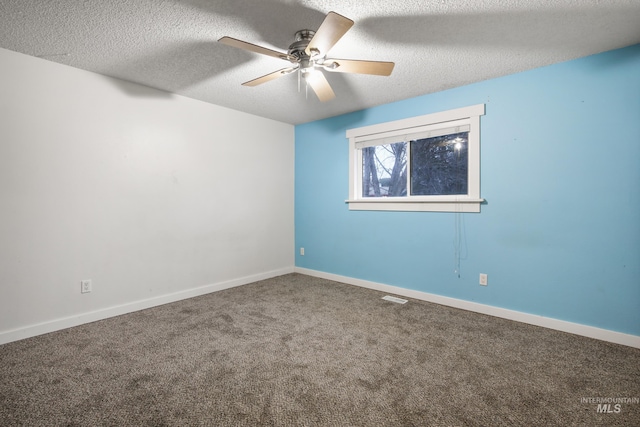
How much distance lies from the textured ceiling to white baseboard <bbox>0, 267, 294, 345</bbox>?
217 centimetres

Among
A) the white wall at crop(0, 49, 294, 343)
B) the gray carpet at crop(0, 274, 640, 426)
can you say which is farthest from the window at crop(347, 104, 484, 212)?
the white wall at crop(0, 49, 294, 343)

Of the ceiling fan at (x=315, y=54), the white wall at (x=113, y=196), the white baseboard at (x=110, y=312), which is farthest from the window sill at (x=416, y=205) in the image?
the white baseboard at (x=110, y=312)

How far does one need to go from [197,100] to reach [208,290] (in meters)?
2.24

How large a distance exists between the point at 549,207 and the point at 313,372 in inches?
93.1

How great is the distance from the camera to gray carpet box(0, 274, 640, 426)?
4.76ft

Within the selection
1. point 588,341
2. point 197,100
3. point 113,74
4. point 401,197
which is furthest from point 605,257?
point 113,74

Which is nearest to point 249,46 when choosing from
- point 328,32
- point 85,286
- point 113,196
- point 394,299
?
point 328,32

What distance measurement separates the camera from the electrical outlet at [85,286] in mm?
2575

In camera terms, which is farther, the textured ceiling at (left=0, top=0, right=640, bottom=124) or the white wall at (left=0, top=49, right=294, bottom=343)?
the white wall at (left=0, top=49, right=294, bottom=343)

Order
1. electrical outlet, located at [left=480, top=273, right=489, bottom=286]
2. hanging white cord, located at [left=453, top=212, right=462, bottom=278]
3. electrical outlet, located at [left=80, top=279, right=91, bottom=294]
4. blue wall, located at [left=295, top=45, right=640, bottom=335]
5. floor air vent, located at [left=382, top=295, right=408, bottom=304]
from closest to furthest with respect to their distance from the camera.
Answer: blue wall, located at [left=295, top=45, right=640, bottom=335] < electrical outlet, located at [left=80, top=279, right=91, bottom=294] < electrical outlet, located at [left=480, top=273, right=489, bottom=286] < hanging white cord, located at [left=453, top=212, right=462, bottom=278] < floor air vent, located at [left=382, top=295, right=408, bottom=304]

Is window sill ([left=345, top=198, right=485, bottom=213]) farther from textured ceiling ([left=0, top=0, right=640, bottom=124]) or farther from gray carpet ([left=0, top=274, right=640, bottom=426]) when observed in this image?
A: textured ceiling ([left=0, top=0, right=640, bottom=124])

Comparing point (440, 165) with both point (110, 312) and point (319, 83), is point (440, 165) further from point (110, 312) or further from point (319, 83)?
point (110, 312)

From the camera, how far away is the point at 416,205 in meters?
3.27

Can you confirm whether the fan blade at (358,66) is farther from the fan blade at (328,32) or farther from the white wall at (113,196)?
the white wall at (113,196)
